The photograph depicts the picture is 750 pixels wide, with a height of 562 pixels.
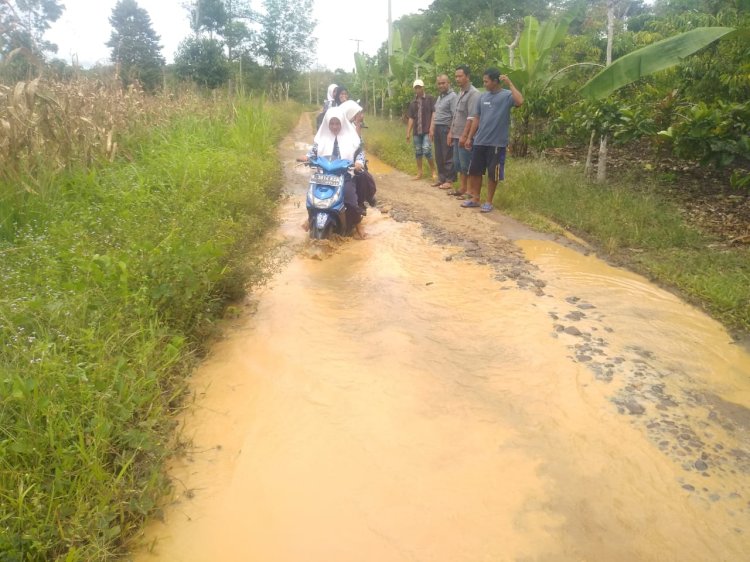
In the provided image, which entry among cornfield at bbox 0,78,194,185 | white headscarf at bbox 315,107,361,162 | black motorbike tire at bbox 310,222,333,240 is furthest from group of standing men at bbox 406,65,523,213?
cornfield at bbox 0,78,194,185

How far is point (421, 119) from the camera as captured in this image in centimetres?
904

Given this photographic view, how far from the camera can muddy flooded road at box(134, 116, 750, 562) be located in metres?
2.19

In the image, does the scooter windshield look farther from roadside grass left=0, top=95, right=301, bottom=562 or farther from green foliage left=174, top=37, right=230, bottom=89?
green foliage left=174, top=37, right=230, bottom=89

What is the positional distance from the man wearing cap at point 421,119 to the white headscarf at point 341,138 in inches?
131

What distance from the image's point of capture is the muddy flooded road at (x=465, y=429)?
219 cm

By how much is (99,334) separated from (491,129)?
17.5 ft

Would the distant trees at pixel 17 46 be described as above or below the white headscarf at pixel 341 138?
above

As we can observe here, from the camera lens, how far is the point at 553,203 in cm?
693

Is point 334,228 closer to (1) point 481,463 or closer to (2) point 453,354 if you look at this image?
(2) point 453,354

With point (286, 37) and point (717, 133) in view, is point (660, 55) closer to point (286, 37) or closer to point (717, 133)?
point (717, 133)

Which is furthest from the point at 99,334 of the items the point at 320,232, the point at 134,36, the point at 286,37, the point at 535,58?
the point at 286,37

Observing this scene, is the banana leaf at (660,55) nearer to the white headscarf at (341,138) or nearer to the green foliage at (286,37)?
the white headscarf at (341,138)

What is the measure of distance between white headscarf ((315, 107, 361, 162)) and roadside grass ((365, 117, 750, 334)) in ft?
7.67

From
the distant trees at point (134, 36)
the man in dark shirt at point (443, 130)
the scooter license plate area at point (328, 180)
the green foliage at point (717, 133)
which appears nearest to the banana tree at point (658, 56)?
the green foliage at point (717, 133)
